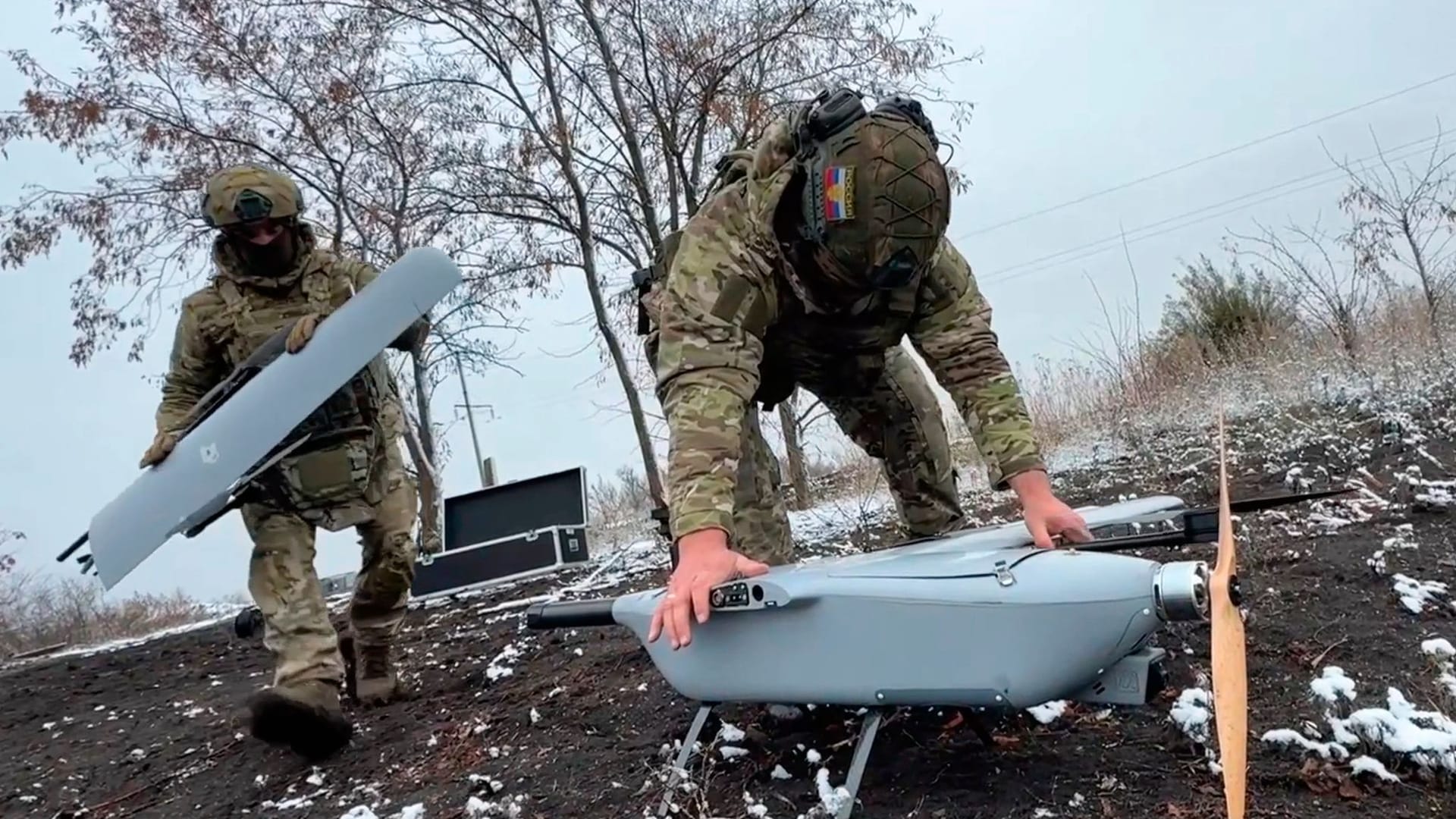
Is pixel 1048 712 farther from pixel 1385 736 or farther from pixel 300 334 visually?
pixel 300 334

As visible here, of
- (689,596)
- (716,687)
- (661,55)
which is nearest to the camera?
(689,596)

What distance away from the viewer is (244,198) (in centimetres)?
326

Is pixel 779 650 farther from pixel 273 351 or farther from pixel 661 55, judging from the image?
pixel 661 55

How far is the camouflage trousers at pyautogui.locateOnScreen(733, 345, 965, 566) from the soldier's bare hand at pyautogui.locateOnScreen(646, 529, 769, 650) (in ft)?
2.99

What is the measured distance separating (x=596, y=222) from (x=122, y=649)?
456 centimetres

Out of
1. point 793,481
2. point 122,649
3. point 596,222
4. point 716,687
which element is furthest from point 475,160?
point 716,687

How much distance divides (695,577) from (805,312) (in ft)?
2.81

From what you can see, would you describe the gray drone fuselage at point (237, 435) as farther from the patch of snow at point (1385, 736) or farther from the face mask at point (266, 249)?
the patch of snow at point (1385, 736)

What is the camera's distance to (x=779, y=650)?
1990 mm

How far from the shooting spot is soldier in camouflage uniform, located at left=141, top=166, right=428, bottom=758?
3.15 m

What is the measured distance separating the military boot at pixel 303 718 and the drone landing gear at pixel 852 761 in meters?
1.19

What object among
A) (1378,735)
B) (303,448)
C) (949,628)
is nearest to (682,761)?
(949,628)

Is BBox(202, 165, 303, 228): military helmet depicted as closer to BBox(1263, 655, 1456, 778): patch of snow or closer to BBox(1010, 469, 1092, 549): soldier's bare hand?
Result: BBox(1010, 469, 1092, 549): soldier's bare hand

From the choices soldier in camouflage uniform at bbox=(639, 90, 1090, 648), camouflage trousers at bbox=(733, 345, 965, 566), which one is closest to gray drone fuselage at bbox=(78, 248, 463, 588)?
soldier in camouflage uniform at bbox=(639, 90, 1090, 648)
